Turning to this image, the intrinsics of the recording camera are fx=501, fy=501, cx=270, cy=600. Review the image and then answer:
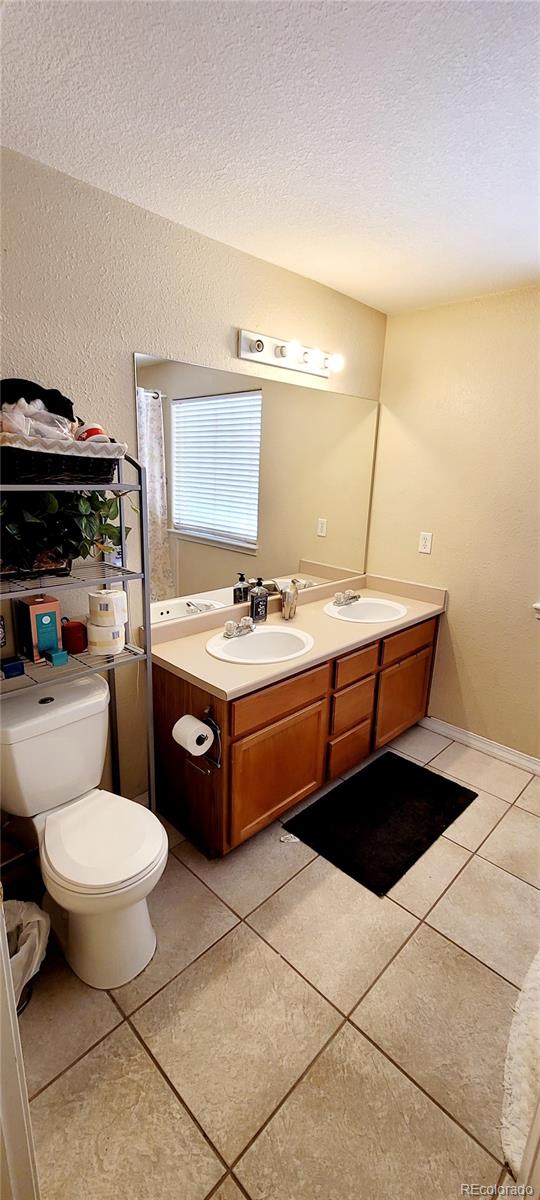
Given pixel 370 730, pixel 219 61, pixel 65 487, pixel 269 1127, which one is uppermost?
pixel 219 61

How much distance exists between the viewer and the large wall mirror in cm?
197

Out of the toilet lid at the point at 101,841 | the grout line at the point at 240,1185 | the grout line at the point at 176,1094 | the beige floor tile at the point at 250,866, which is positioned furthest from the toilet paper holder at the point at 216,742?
the grout line at the point at 240,1185

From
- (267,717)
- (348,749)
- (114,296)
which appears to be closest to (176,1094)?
(267,717)

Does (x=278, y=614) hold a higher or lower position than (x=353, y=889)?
higher

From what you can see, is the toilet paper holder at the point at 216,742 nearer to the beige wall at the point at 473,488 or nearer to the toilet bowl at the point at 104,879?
the toilet bowl at the point at 104,879

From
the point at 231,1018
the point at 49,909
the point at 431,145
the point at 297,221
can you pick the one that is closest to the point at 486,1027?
the point at 231,1018

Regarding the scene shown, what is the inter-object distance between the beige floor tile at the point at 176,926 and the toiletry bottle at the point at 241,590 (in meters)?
1.11

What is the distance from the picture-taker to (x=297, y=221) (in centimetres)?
174

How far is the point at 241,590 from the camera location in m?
2.32

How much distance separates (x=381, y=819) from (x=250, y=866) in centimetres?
62

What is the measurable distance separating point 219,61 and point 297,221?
74 centimetres

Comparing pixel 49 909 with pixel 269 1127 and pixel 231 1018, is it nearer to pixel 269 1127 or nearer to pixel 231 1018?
pixel 231 1018

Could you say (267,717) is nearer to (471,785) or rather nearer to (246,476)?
(246,476)

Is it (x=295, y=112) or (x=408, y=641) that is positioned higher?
(x=295, y=112)
